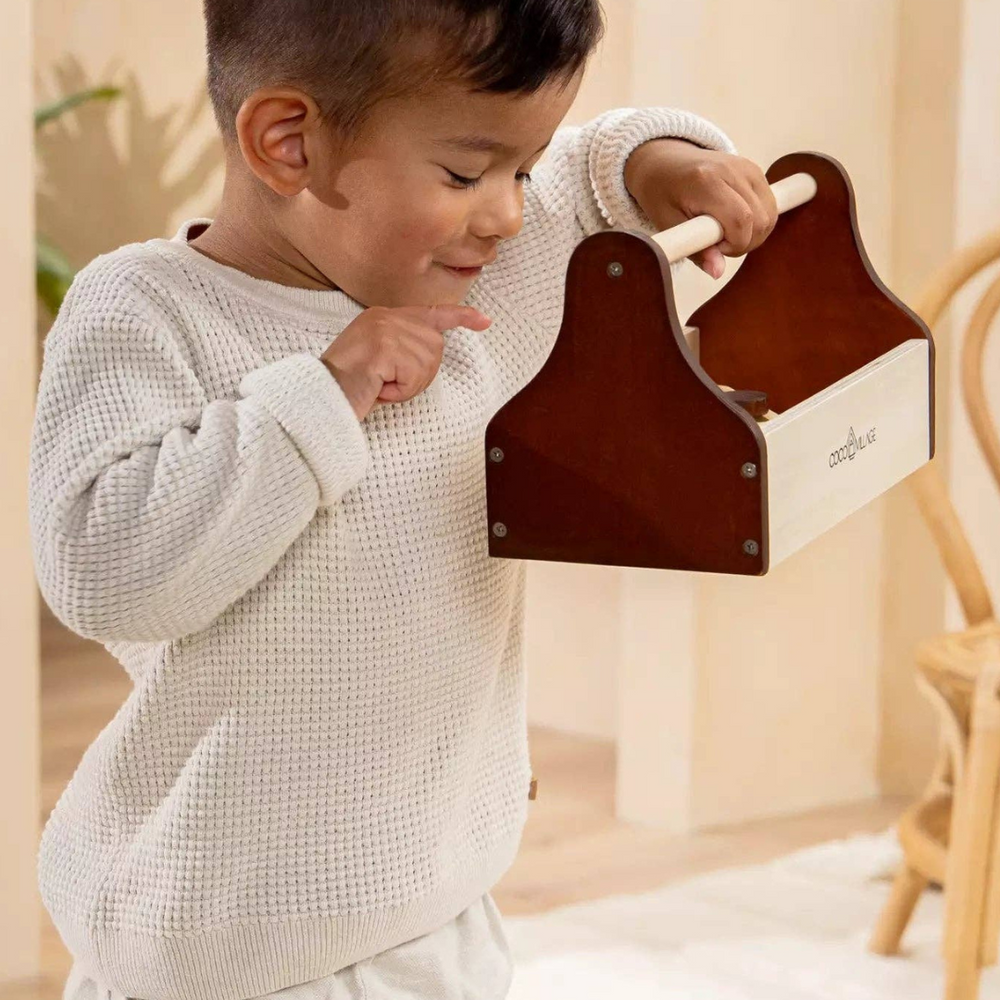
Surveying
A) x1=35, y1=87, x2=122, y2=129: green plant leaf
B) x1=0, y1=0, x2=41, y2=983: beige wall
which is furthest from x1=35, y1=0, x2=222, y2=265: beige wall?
x1=0, y1=0, x2=41, y2=983: beige wall

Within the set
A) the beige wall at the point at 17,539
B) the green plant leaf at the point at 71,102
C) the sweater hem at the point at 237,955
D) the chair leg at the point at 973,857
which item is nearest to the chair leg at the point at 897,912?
the chair leg at the point at 973,857

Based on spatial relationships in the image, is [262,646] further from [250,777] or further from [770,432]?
[770,432]

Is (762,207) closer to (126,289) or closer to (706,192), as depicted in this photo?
(706,192)

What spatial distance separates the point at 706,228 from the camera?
871mm

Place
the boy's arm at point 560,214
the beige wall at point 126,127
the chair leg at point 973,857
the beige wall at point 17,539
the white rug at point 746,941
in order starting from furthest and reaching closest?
the beige wall at point 126,127 → the white rug at point 746,941 → the beige wall at point 17,539 → the chair leg at point 973,857 → the boy's arm at point 560,214

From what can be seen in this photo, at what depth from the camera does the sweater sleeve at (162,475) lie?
0.73 m

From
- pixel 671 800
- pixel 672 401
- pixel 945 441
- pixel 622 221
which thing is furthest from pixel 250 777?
pixel 945 441

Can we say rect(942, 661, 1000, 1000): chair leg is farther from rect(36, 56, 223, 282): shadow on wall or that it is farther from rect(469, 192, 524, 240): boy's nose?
rect(36, 56, 223, 282): shadow on wall

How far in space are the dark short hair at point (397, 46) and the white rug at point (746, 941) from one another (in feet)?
4.85

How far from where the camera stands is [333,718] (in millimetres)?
850

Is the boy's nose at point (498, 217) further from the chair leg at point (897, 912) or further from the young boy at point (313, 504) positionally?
the chair leg at point (897, 912)

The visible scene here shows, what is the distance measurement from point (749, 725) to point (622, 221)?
1.78m

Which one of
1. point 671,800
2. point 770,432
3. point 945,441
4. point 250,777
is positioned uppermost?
point 770,432

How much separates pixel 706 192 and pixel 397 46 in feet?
0.80
